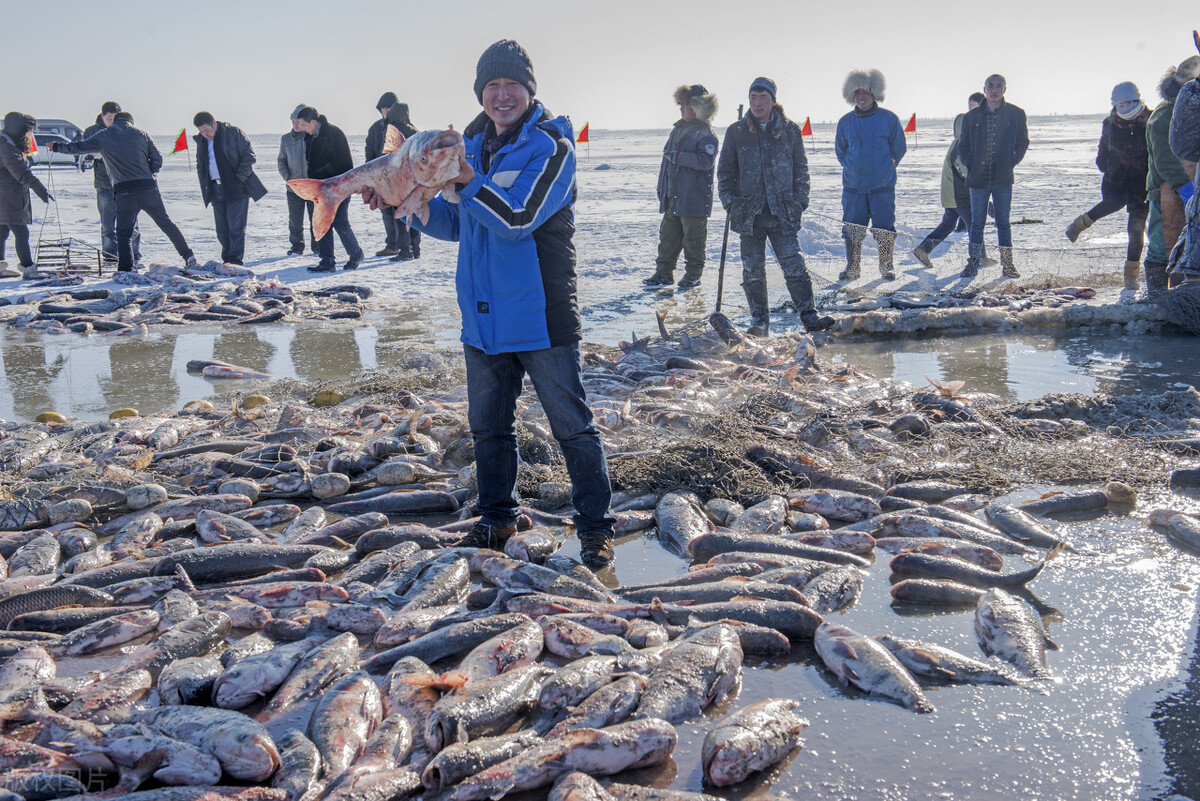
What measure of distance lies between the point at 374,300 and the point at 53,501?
8.46 metres

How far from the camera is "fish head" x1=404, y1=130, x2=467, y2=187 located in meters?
4.07

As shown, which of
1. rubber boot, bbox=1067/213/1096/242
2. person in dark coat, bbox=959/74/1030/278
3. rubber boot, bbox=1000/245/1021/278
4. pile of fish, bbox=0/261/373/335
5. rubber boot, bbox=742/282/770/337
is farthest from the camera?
rubber boot, bbox=1000/245/1021/278

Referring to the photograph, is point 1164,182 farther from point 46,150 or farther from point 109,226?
point 46,150

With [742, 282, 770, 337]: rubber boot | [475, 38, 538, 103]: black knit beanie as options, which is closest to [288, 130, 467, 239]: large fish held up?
[475, 38, 538, 103]: black knit beanie

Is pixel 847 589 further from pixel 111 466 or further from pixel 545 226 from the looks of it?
pixel 111 466

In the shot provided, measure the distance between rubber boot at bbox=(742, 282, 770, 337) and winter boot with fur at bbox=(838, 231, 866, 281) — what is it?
358cm

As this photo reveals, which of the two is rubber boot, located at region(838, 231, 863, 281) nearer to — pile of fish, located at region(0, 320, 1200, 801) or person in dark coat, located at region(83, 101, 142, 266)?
pile of fish, located at region(0, 320, 1200, 801)

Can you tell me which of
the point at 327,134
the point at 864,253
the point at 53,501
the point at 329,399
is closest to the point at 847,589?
the point at 53,501

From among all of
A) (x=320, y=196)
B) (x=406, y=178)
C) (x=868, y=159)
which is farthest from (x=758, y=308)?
(x=406, y=178)

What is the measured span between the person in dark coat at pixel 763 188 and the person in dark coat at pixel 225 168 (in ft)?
29.9

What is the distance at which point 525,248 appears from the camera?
4.42m

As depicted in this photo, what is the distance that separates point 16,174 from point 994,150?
15.4 meters

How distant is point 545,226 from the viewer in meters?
4.50

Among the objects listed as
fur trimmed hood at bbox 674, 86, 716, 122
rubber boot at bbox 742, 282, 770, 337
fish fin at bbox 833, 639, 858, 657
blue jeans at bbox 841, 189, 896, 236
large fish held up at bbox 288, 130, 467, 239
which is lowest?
fish fin at bbox 833, 639, 858, 657
